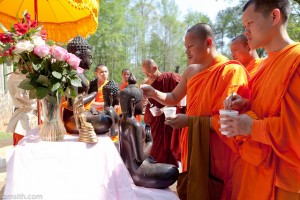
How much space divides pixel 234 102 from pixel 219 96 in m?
0.26

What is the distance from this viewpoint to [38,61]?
1.47 m

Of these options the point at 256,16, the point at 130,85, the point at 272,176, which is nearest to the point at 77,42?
the point at 130,85

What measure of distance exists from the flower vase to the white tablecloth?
6 centimetres

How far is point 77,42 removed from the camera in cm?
177

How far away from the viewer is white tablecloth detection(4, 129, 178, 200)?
1239 millimetres

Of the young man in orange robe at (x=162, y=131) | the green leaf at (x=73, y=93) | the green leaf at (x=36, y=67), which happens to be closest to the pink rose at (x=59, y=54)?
the green leaf at (x=36, y=67)

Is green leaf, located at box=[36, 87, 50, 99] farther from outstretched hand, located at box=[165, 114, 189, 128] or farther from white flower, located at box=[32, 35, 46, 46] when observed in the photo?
outstretched hand, located at box=[165, 114, 189, 128]

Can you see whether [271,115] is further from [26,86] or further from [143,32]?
[143,32]

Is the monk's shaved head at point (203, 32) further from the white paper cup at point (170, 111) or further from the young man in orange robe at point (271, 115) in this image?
the white paper cup at point (170, 111)

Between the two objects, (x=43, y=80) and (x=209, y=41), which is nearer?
(x=43, y=80)

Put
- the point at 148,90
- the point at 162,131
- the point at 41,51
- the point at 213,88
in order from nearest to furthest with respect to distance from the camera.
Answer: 1. the point at 41,51
2. the point at 213,88
3. the point at 148,90
4. the point at 162,131

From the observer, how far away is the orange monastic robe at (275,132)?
1.28 m

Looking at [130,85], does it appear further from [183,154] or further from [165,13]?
[165,13]

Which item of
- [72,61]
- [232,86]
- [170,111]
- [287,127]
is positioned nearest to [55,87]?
[72,61]
